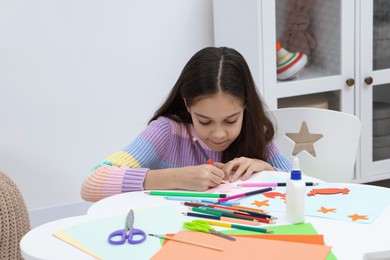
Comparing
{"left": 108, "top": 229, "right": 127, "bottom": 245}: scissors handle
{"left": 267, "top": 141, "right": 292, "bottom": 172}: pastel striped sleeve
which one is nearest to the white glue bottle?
{"left": 108, "top": 229, "right": 127, "bottom": 245}: scissors handle

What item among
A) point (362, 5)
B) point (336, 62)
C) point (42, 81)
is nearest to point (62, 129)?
point (42, 81)

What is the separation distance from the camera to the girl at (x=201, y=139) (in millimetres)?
1540

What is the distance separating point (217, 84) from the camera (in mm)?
1683

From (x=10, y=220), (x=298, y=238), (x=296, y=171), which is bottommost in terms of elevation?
(x=10, y=220)

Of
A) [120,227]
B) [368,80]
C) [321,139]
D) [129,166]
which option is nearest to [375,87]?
[368,80]

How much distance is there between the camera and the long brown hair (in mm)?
1700

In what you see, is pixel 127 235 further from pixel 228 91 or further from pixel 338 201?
pixel 228 91

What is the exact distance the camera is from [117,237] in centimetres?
116

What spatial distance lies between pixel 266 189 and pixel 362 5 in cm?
151

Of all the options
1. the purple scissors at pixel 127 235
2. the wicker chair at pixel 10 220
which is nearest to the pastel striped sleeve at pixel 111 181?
the purple scissors at pixel 127 235

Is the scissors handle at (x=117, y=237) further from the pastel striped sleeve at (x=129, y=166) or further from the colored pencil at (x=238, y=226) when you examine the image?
the pastel striped sleeve at (x=129, y=166)

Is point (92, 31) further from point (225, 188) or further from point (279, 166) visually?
point (225, 188)

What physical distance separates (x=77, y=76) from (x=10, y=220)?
1.05 m

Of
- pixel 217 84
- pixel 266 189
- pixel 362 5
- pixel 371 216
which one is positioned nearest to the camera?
pixel 371 216
